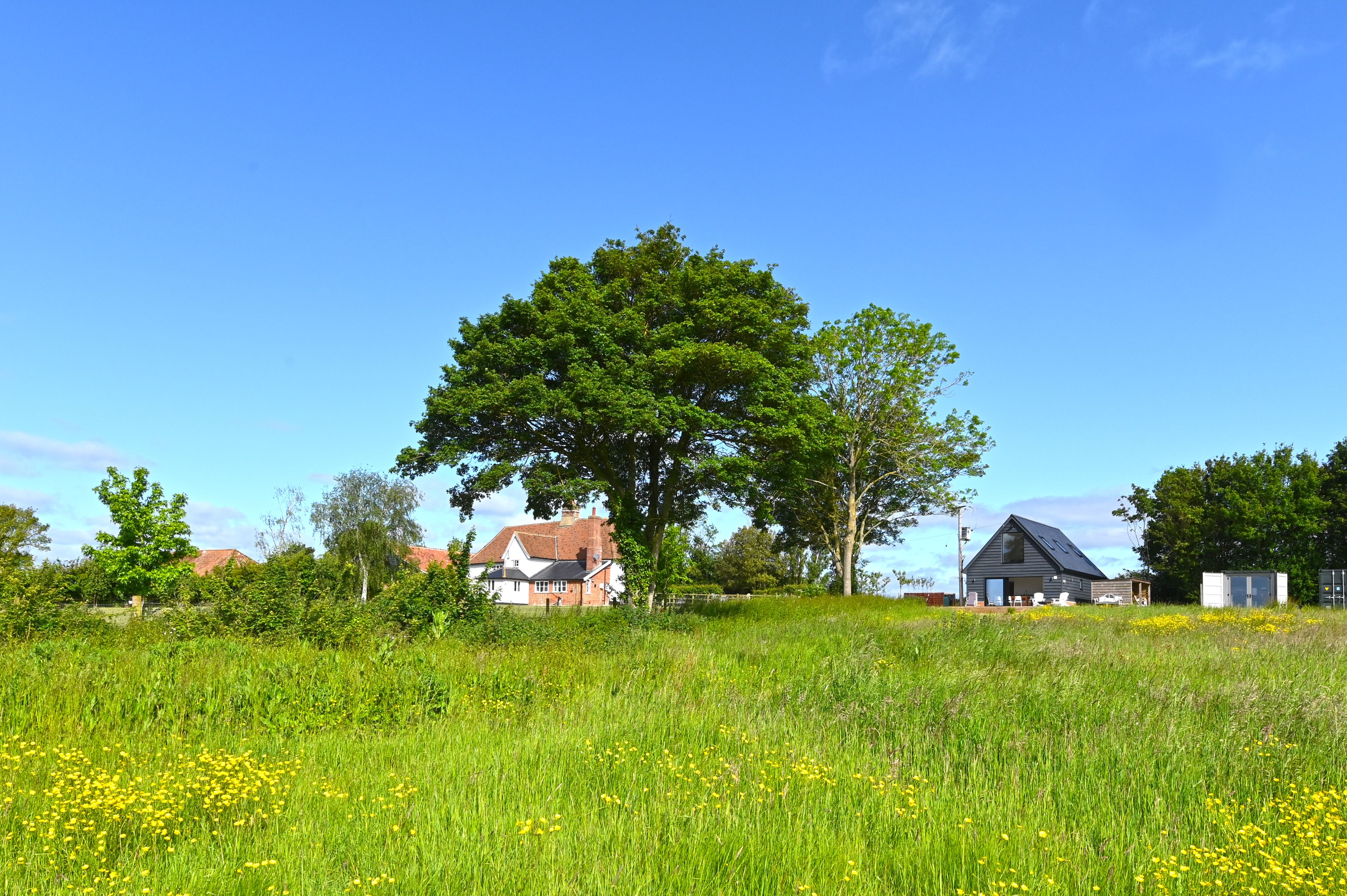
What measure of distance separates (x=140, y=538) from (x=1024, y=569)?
5293 centimetres

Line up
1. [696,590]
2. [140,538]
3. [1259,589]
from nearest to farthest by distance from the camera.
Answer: [140,538] → [696,590] → [1259,589]

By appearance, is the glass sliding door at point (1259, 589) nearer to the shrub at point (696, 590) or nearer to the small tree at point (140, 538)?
the shrub at point (696, 590)

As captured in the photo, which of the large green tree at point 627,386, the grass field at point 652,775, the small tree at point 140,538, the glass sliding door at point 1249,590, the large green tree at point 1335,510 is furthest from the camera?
the large green tree at point 1335,510

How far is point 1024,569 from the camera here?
2211 inches

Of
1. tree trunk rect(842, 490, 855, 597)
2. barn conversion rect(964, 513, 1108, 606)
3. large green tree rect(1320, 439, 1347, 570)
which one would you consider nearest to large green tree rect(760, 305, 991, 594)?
tree trunk rect(842, 490, 855, 597)

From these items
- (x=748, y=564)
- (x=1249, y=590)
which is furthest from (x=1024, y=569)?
(x=748, y=564)

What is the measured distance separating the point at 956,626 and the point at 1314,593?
166ft

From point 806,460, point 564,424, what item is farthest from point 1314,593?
point 564,424

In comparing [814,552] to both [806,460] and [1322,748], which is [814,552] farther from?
[1322,748]

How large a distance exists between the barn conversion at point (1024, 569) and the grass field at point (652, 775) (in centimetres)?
4589

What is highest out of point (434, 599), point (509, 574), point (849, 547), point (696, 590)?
point (849, 547)

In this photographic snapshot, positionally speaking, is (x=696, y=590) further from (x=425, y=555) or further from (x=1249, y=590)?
(x=425, y=555)

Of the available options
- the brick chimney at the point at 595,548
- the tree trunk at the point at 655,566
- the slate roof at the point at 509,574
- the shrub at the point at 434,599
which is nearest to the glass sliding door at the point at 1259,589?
the tree trunk at the point at 655,566

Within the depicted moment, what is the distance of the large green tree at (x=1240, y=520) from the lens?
54656mm
